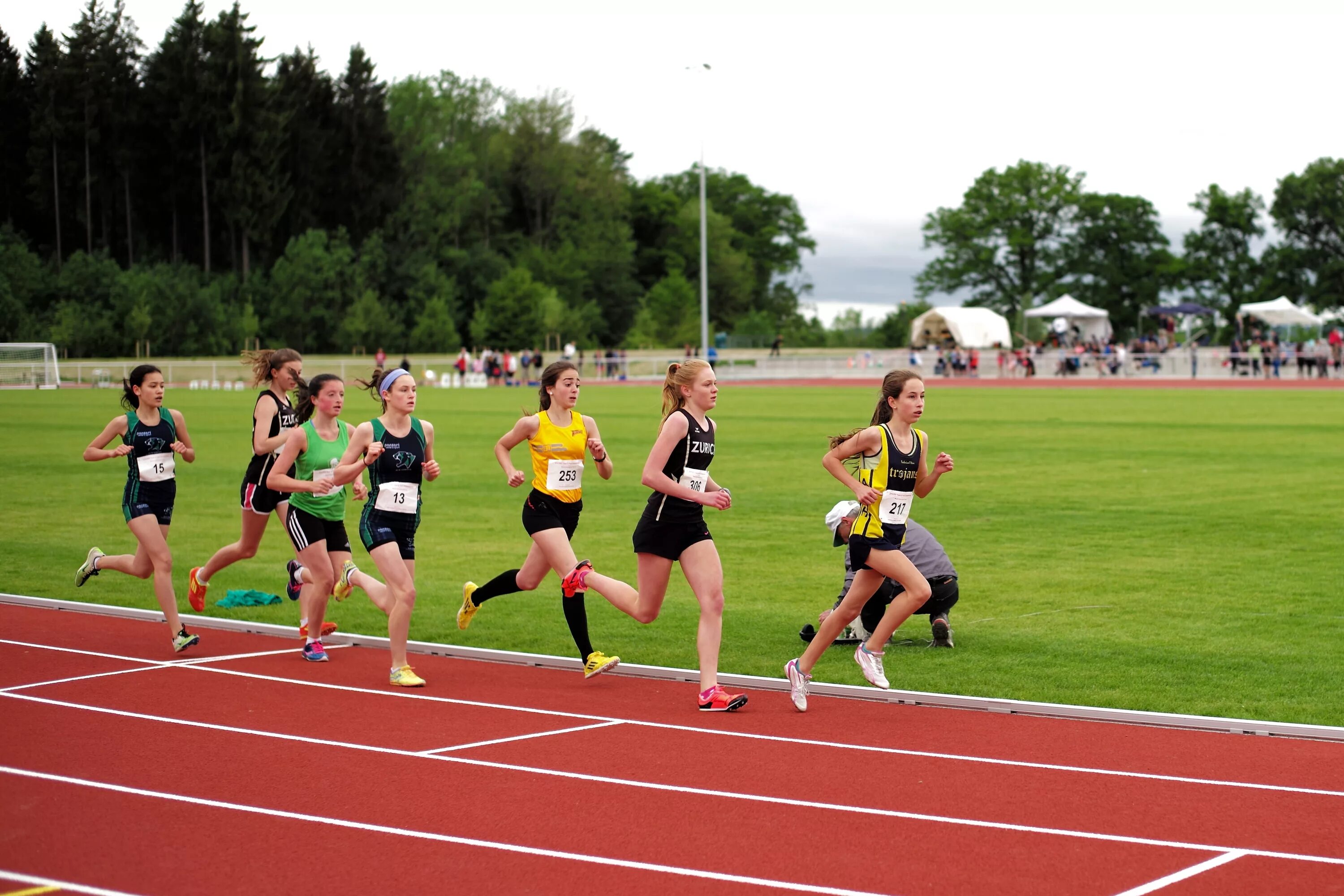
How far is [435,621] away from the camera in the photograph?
10.8 meters

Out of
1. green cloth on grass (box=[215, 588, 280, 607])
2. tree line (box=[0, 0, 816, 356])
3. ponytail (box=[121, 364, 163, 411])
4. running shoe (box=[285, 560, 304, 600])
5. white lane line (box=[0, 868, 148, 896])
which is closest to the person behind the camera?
white lane line (box=[0, 868, 148, 896])

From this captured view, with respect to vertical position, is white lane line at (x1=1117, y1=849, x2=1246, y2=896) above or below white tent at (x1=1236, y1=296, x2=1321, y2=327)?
below

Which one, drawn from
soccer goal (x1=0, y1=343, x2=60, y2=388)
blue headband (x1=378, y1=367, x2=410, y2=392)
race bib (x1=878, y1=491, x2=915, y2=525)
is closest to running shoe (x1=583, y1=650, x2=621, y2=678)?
race bib (x1=878, y1=491, x2=915, y2=525)

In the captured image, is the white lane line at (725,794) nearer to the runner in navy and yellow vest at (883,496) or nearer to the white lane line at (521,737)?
the white lane line at (521,737)

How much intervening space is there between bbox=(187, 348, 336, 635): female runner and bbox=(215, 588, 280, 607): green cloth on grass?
1.21 metres

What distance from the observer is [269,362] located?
10.1 m

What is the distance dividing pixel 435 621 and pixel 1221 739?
5.82 m

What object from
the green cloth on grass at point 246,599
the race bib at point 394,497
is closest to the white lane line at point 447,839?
the race bib at point 394,497

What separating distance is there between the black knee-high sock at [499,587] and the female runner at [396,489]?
0.77 m

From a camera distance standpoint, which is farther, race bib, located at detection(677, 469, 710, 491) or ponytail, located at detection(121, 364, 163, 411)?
Answer: ponytail, located at detection(121, 364, 163, 411)

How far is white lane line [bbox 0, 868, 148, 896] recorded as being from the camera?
5004mm

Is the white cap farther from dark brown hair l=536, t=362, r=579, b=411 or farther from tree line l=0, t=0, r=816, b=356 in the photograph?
tree line l=0, t=0, r=816, b=356

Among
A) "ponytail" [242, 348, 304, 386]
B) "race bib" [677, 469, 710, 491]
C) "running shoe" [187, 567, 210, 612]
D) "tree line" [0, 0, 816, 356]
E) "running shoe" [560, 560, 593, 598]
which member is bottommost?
"running shoe" [187, 567, 210, 612]

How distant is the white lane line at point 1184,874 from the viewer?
5.04m
